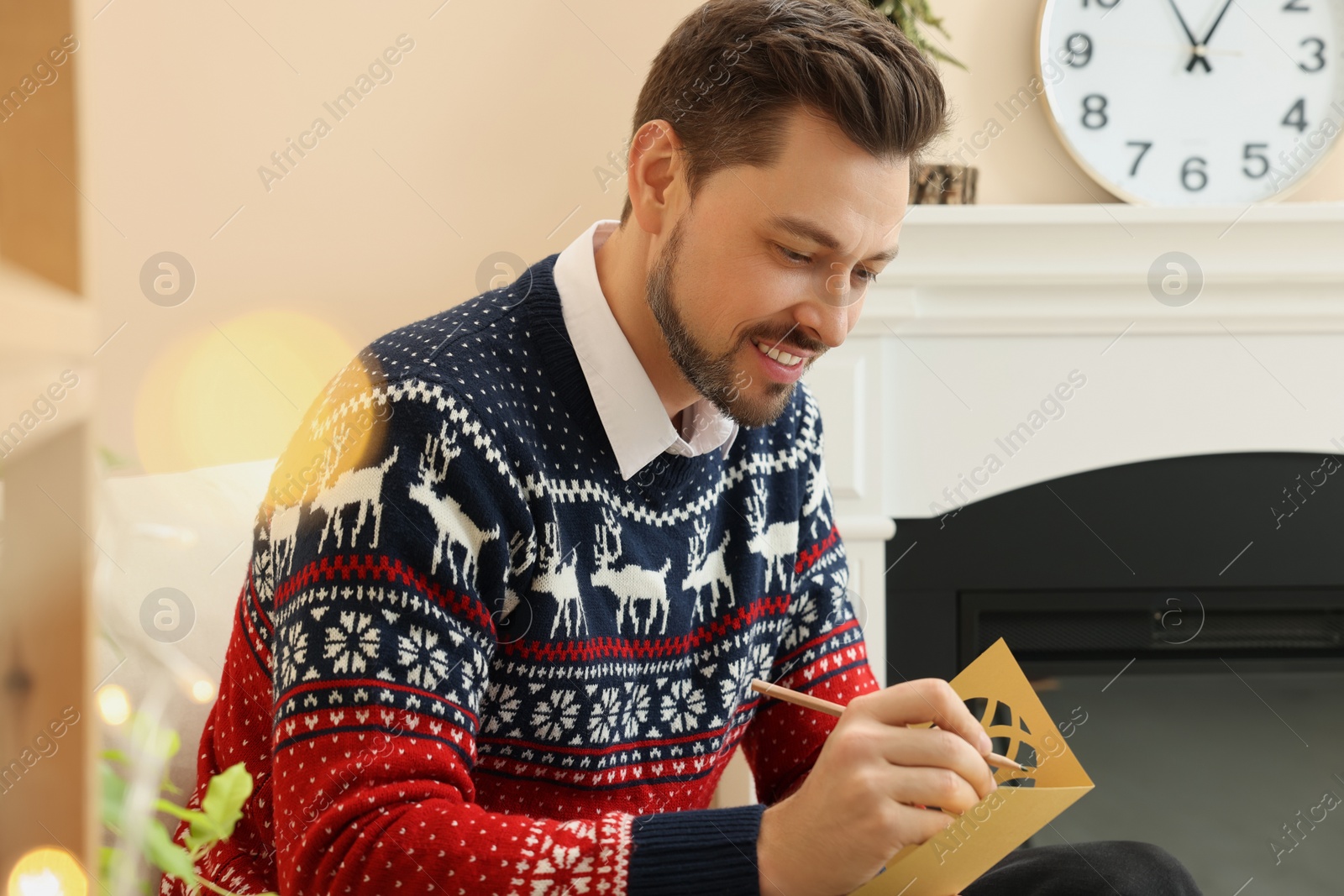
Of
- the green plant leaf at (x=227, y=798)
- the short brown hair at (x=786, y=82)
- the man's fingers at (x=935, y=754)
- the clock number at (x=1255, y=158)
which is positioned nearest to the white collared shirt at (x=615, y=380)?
the short brown hair at (x=786, y=82)

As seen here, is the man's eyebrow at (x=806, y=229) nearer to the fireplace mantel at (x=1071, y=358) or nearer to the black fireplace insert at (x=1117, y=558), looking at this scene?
the fireplace mantel at (x=1071, y=358)

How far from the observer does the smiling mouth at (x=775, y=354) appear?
0.99 meters

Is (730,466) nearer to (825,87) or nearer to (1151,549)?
(825,87)

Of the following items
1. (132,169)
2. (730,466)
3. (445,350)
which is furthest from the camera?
(132,169)

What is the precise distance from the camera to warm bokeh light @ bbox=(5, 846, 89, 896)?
287 millimetres

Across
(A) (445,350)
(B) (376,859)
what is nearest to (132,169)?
(A) (445,350)

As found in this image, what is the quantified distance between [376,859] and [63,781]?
0.48 metres

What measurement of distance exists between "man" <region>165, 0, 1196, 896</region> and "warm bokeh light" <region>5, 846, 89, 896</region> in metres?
0.46

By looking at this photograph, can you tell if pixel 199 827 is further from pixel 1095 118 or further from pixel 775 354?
pixel 1095 118

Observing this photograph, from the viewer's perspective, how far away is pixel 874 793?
72cm

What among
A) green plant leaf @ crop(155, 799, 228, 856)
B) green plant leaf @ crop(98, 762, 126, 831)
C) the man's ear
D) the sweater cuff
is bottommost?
the sweater cuff

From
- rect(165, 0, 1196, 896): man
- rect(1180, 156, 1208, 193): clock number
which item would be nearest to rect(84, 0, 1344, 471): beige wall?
rect(1180, 156, 1208, 193): clock number

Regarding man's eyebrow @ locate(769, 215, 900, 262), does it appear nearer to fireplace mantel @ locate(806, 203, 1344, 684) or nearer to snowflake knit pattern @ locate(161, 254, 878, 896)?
snowflake knit pattern @ locate(161, 254, 878, 896)

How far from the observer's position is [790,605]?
114 cm
